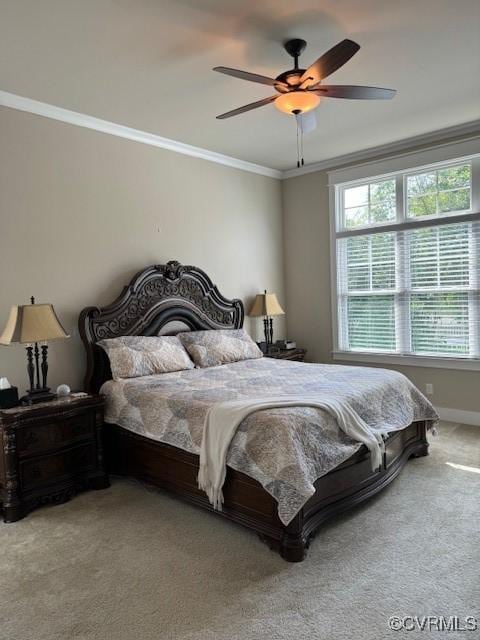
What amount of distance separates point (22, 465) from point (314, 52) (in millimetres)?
3308

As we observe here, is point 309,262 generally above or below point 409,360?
above

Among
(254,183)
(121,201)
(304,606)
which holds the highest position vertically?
(254,183)

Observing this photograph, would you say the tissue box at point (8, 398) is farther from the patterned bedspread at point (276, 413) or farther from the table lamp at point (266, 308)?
the table lamp at point (266, 308)

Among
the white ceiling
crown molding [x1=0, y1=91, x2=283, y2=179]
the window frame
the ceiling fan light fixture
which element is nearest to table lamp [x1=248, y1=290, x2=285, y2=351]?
the window frame

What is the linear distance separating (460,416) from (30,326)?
13.4 ft

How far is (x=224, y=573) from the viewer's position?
7.41 ft

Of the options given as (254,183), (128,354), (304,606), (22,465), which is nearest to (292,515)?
(304,606)

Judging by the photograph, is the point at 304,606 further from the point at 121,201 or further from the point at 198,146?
the point at 198,146

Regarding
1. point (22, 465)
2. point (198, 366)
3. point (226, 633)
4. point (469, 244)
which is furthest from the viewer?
point (469, 244)

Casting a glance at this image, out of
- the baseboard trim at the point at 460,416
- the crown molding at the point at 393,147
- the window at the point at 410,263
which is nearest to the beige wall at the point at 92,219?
the crown molding at the point at 393,147

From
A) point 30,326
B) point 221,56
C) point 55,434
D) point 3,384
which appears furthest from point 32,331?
point 221,56

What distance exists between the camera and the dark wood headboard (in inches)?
153

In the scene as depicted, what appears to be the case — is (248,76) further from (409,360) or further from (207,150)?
(409,360)

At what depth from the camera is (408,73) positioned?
3.31 metres
